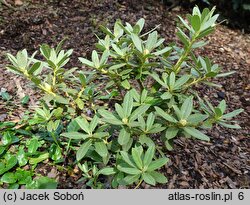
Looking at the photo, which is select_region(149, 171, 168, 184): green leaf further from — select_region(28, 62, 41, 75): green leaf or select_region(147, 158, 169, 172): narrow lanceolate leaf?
select_region(28, 62, 41, 75): green leaf

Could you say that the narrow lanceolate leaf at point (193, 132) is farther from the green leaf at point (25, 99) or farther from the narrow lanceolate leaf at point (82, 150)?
the green leaf at point (25, 99)

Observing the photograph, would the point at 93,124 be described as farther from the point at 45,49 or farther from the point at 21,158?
the point at 21,158

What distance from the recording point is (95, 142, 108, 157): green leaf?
5.54ft

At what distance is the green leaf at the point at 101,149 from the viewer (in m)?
1.69

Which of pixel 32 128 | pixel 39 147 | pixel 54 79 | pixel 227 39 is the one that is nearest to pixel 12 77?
pixel 32 128

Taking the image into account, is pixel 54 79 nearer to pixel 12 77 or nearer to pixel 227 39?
pixel 12 77

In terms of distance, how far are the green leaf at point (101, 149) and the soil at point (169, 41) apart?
1.22 feet

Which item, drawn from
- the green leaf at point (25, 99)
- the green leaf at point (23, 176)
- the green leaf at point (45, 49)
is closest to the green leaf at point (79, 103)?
the green leaf at point (45, 49)

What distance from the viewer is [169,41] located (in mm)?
3463

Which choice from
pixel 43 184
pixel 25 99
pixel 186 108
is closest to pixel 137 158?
pixel 186 108

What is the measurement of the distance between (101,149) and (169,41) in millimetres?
1994

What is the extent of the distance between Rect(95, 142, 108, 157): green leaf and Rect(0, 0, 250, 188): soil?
0.37m

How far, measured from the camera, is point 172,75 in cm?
177

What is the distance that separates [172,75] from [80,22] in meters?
2.07
